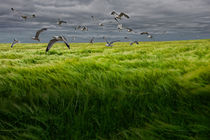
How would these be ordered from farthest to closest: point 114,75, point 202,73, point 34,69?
1. point 34,69
2. point 114,75
3. point 202,73

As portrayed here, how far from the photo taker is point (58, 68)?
2.67 meters

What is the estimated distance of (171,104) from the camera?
1.94 meters

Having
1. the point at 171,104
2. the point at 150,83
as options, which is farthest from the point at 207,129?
the point at 150,83

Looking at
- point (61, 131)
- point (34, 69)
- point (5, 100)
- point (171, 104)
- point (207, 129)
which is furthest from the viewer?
point (34, 69)

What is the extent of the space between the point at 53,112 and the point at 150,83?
1201mm

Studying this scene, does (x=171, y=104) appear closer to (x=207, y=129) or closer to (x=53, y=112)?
(x=207, y=129)

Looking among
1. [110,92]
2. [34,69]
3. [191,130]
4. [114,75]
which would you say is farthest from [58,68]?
[191,130]

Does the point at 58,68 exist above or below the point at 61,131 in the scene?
above

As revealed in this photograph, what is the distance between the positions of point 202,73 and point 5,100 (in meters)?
2.21

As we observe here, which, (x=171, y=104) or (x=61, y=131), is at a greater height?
(x=171, y=104)

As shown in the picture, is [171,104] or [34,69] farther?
[34,69]

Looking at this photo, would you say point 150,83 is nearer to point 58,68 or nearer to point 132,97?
point 132,97

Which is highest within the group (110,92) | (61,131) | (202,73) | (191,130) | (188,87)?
(202,73)

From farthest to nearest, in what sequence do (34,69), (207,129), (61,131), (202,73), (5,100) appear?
(34,69), (202,73), (5,100), (61,131), (207,129)
